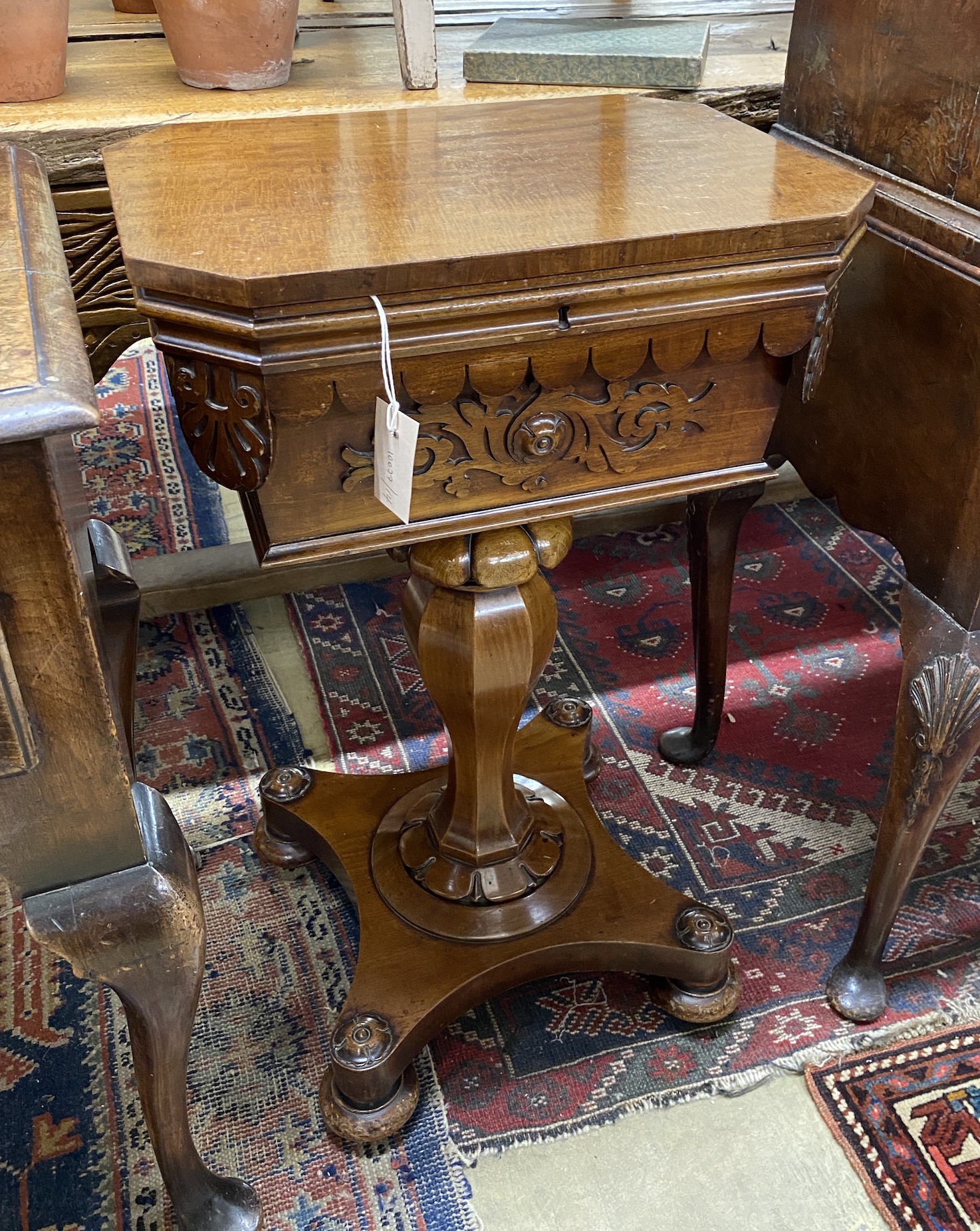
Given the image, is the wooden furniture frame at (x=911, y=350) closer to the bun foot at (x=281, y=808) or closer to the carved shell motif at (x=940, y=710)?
the carved shell motif at (x=940, y=710)

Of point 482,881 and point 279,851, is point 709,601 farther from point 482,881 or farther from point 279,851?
point 279,851

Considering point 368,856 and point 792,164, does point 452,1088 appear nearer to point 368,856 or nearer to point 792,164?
point 368,856

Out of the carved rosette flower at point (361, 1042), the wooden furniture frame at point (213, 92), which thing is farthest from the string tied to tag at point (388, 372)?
the carved rosette flower at point (361, 1042)

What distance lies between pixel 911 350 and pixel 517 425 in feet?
1.28

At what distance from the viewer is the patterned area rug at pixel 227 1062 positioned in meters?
0.99

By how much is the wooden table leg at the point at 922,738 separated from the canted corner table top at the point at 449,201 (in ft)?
1.21

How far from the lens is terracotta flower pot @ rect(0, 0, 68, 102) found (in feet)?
3.38

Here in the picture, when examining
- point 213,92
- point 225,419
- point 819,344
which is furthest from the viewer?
point 213,92

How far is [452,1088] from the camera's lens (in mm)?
1087

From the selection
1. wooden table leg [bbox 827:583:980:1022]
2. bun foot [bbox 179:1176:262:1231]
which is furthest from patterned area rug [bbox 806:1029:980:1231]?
bun foot [bbox 179:1176:262:1231]

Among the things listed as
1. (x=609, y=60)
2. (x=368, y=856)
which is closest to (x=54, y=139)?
(x=609, y=60)

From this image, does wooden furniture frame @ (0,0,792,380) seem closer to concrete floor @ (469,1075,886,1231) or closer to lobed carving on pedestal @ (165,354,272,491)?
lobed carving on pedestal @ (165,354,272,491)

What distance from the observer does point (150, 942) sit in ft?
2.26

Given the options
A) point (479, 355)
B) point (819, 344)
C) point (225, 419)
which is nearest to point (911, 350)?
point (819, 344)
